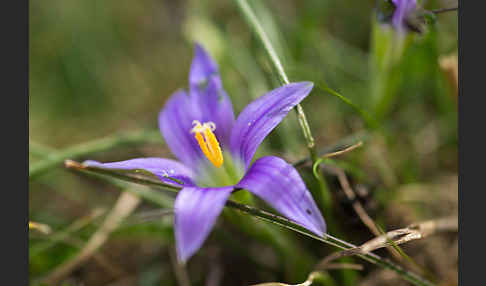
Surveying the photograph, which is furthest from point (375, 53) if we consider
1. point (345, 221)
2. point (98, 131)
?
point (98, 131)

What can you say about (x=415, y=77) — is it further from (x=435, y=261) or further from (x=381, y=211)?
(x=435, y=261)

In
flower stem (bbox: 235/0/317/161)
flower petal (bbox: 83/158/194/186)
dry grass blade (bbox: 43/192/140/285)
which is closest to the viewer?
flower petal (bbox: 83/158/194/186)

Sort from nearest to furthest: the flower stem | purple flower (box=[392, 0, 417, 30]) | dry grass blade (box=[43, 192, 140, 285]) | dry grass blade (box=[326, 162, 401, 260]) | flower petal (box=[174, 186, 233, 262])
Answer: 1. flower petal (box=[174, 186, 233, 262])
2. the flower stem
3. purple flower (box=[392, 0, 417, 30])
4. dry grass blade (box=[326, 162, 401, 260])
5. dry grass blade (box=[43, 192, 140, 285])

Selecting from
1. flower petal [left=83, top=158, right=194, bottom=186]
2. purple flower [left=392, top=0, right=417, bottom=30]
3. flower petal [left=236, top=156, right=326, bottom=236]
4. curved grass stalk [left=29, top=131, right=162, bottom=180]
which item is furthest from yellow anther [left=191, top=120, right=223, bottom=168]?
purple flower [left=392, top=0, right=417, bottom=30]

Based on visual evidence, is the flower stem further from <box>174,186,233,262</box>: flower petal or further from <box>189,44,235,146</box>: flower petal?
<box>174,186,233,262</box>: flower petal

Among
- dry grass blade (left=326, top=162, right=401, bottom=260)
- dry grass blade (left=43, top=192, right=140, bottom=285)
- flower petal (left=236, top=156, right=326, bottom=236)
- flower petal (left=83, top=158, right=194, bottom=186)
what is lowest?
dry grass blade (left=326, top=162, right=401, bottom=260)

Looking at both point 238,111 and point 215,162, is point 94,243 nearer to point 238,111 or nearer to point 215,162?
point 215,162
